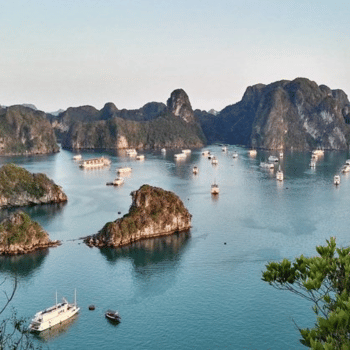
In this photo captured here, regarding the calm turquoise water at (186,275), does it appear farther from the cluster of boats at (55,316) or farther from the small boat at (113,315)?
the cluster of boats at (55,316)

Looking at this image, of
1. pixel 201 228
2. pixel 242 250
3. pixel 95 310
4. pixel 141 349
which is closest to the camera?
pixel 141 349

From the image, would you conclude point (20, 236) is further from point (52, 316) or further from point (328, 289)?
point (328, 289)

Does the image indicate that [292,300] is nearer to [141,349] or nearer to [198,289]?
[198,289]

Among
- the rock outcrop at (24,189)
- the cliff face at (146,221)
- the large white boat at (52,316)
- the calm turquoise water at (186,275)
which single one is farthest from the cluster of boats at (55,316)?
the rock outcrop at (24,189)

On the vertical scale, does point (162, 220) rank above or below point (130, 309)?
above

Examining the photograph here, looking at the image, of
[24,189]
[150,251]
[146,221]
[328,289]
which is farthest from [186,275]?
[24,189]

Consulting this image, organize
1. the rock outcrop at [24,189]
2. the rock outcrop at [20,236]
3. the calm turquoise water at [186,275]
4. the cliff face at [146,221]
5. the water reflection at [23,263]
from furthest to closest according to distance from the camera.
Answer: the rock outcrop at [24,189]
the cliff face at [146,221]
the rock outcrop at [20,236]
the water reflection at [23,263]
the calm turquoise water at [186,275]

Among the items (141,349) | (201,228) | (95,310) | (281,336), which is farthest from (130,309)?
(201,228)
